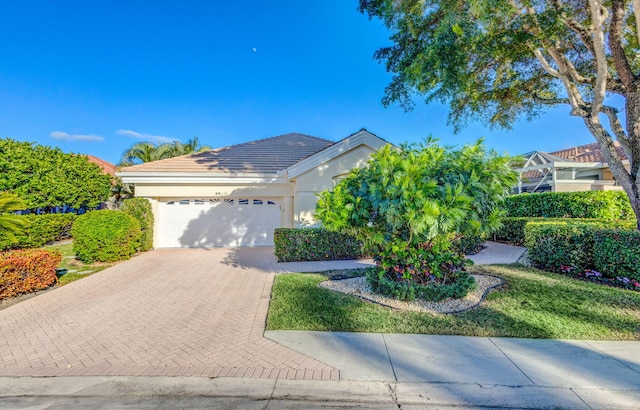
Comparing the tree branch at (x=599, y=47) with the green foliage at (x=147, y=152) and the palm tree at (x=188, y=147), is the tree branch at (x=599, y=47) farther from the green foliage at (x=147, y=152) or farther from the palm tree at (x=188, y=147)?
the green foliage at (x=147, y=152)

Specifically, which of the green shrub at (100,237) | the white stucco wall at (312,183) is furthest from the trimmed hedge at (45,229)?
the white stucco wall at (312,183)

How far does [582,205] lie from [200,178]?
1639cm

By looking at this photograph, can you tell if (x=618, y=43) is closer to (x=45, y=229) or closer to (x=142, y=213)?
(x=142, y=213)

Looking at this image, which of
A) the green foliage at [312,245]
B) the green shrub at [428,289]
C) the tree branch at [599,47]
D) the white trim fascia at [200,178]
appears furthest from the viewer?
the white trim fascia at [200,178]

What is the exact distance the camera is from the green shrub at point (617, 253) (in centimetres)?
670

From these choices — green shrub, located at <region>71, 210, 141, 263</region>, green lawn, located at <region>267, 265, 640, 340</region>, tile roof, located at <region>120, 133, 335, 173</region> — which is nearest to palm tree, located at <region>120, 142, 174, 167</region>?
tile roof, located at <region>120, 133, 335, 173</region>

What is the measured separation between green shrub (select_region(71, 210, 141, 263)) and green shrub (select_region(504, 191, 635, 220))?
1439cm

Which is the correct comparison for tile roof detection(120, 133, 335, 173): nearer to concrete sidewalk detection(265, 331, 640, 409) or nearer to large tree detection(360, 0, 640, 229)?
large tree detection(360, 0, 640, 229)

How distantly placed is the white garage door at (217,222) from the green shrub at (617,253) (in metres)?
11.4

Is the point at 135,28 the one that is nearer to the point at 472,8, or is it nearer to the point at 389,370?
the point at 472,8

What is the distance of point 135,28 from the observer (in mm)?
13812

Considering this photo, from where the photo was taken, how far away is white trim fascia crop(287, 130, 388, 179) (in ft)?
40.3

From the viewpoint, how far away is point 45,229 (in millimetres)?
14570

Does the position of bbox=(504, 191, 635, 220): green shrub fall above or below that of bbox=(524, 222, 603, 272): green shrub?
above
